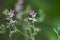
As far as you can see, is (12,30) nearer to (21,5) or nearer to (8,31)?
(8,31)

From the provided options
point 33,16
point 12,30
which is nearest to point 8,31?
point 12,30

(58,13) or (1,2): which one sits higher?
(1,2)

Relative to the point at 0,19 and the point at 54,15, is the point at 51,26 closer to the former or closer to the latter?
the point at 54,15

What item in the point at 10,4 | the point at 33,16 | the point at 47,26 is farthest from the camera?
the point at 10,4

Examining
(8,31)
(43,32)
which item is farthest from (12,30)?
(43,32)

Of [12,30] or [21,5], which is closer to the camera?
[12,30]

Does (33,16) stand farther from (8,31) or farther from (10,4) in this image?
(10,4)

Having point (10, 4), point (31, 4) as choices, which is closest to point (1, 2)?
point (10, 4)

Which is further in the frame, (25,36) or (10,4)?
(10,4)

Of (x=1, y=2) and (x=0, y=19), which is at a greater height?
(x=1, y=2)

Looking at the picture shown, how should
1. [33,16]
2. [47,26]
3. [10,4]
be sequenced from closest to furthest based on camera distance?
[33,16], [47,26], [10,4]
